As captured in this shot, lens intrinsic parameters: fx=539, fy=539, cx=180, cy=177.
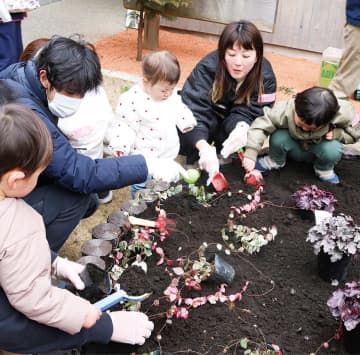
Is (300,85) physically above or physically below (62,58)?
below

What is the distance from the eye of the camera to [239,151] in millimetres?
3113

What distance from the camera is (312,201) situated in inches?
106

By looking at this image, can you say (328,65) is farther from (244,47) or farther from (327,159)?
(244,47)

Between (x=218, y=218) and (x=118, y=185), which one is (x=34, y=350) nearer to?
(x=118, y=185)

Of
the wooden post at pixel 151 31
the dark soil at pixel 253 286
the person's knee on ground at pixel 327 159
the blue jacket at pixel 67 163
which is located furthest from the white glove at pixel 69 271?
the wooden post at pixel 151 31

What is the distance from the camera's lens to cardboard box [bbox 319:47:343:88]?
4984 mm

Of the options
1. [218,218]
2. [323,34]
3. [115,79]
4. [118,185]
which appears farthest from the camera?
[323,34]

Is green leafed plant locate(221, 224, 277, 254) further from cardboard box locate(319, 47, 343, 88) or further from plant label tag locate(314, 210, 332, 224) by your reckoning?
cardboard box locate(319, 47, 343, 88)

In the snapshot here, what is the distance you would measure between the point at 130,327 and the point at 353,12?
3491 millimetres

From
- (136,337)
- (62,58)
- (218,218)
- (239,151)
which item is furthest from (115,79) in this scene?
(136,337)

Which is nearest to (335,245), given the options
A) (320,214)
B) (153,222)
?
(320,214)

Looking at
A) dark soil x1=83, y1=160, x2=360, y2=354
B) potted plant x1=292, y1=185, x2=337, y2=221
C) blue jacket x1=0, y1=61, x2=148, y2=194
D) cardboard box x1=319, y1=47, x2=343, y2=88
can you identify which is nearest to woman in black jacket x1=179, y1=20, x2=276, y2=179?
dark soil x1=83, y1=160, x2=360, y2=354

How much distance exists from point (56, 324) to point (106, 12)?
5987 mm

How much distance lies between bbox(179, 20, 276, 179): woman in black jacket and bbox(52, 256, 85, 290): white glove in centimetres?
113
